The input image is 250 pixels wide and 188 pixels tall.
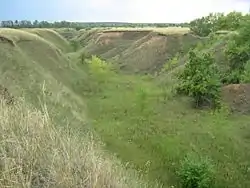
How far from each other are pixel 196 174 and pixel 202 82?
59.7ft

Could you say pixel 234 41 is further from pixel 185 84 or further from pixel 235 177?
pixel 235 177

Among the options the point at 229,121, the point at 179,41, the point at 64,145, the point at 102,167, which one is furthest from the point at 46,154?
the point at 179,41

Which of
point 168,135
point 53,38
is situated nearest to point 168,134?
point 168,135

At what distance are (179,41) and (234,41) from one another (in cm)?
3009

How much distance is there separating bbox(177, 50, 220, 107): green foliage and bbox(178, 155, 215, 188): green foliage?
16344mm

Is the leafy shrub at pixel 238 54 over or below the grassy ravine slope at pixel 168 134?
over

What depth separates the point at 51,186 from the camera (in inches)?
306

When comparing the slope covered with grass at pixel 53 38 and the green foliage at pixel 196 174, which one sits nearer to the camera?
the green foliage at pixel 196 174

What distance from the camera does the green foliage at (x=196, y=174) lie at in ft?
68.9

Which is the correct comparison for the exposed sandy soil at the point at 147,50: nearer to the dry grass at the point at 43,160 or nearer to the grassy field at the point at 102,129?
the grassy field at the point at 102,129

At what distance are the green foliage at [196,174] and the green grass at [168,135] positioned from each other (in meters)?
0.74

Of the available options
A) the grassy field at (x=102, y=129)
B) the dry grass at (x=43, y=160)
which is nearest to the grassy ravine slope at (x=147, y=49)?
the grassy field at (x=102, y=129)

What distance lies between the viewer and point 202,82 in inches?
1513

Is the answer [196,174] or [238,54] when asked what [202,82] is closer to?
[238,54]
